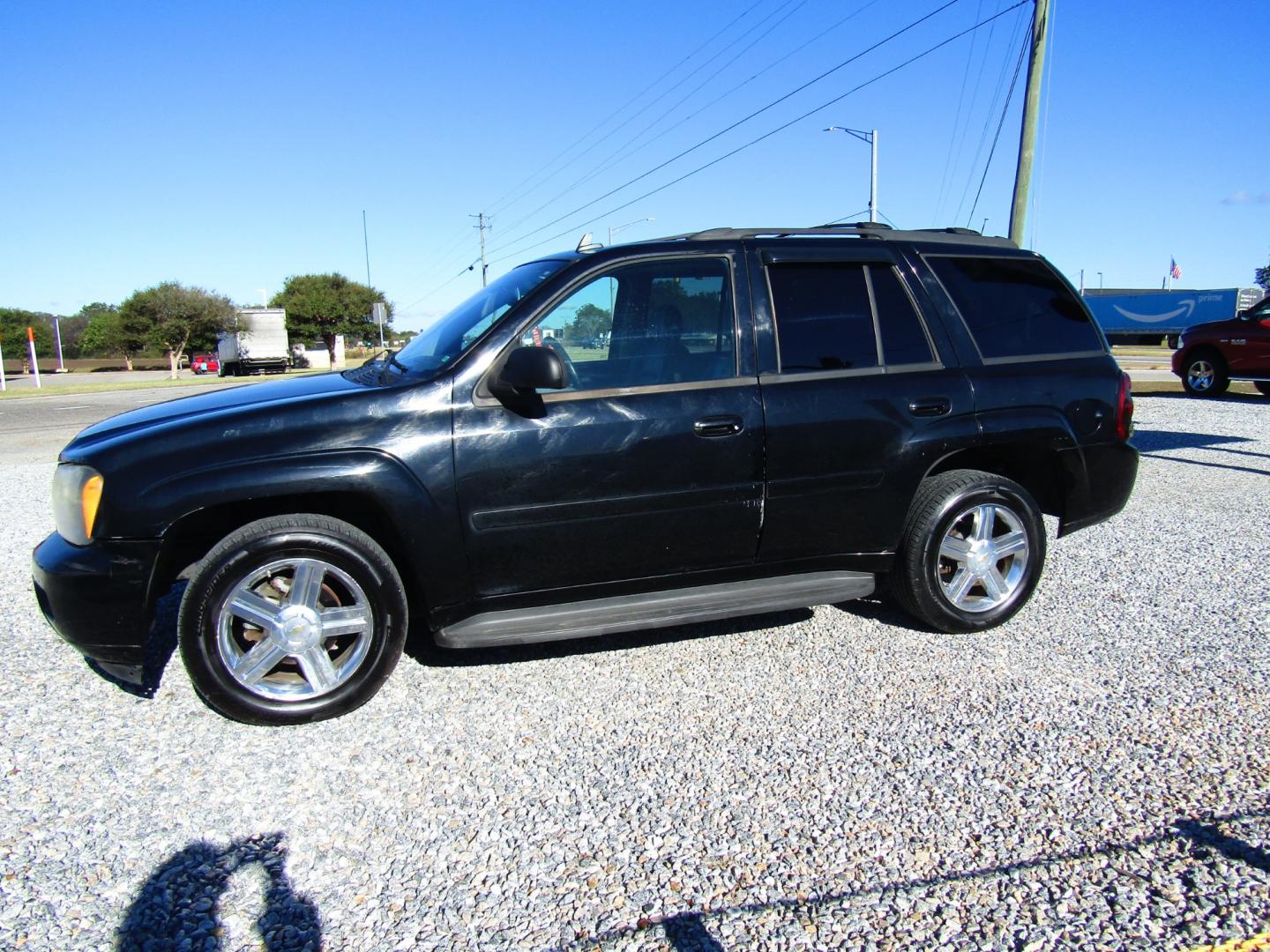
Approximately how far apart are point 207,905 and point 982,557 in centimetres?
353

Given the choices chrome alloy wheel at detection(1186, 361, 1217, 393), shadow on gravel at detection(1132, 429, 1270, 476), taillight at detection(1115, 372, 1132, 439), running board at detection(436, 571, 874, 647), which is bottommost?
shadow on gravel at detection(1132, 429, 1270, 476)

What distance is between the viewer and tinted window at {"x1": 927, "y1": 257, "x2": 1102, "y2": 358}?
432 cm

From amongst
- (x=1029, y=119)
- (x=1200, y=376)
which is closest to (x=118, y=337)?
(x=1029, y=119)

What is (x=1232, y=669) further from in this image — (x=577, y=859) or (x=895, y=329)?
(x=577, y=859)

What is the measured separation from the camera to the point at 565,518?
357 cm

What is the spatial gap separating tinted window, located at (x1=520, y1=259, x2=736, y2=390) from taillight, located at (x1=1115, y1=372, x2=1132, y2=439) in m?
2.16

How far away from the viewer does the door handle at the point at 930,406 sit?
13.3 feet

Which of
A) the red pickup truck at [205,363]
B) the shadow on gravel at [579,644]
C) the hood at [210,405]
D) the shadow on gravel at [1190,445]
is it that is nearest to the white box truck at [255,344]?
the red pickup truck at [205,363]

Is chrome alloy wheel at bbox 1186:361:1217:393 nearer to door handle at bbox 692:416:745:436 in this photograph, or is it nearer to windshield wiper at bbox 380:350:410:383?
door handle at bbox 692:416:745:436

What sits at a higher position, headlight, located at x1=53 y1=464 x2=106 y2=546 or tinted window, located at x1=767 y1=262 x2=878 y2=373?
tinted window, located at x1=767 y1=262 x2=878 y2=373

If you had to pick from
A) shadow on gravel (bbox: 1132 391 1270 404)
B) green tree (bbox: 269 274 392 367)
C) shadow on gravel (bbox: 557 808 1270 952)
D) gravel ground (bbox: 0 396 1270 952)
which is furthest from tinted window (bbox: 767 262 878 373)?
green tree (bbox: 269 274 392 367)

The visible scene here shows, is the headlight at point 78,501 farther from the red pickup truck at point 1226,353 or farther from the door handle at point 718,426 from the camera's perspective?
the red pickup truck at point 1226,353

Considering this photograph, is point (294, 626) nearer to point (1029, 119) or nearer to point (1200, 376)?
point (1029, 119)

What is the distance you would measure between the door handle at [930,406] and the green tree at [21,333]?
311 feet
